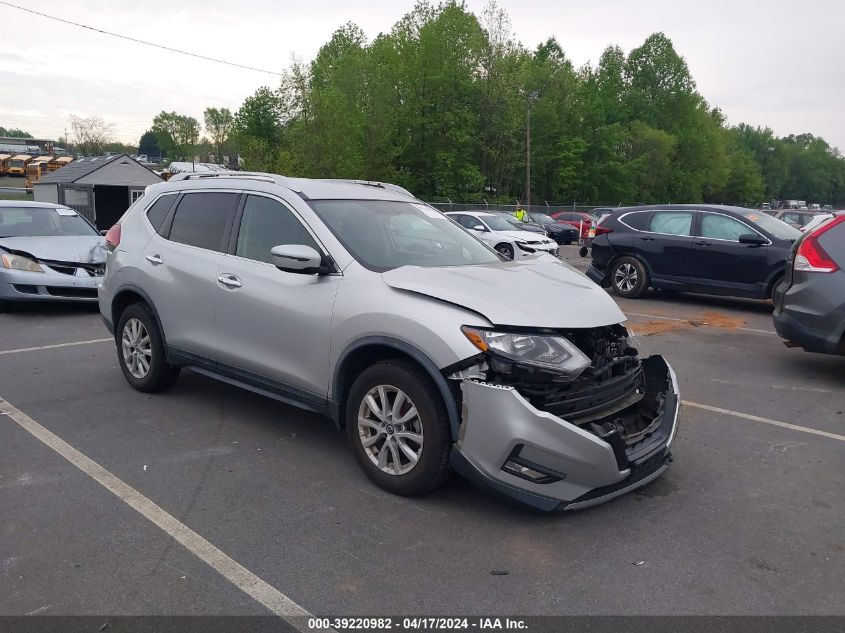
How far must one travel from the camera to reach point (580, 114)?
58781 millimetres

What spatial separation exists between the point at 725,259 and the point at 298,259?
8.77 meters

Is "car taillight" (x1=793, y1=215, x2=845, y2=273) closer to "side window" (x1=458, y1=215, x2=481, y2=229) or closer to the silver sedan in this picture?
the silver sedan

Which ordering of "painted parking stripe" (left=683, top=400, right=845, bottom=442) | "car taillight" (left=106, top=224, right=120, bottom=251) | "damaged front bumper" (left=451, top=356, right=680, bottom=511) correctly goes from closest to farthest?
"damaged front bumper" (left=451, top=356, right=680, bottom=511) < "painted parking stripe" (left=683, top=400, right=845, bottom=442) < "car taillight" (left=106, top=224, right=120, bottom=251)

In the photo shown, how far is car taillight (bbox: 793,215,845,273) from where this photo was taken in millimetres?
6430

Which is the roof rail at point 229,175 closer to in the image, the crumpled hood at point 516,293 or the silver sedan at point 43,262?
the crumpled hood at point 516,293

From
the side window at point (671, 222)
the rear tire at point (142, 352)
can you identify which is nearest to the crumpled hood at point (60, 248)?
the rear tire at point (142, 352)

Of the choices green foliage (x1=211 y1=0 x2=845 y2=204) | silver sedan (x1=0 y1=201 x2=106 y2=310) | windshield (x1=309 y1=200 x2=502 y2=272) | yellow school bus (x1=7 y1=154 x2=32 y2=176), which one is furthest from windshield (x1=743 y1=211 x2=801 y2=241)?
yellow school bus (x1=7 y1=154 x2=32 y2=176)

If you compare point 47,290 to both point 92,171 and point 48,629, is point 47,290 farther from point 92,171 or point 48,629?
point 92,171

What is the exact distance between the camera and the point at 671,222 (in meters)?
11.6

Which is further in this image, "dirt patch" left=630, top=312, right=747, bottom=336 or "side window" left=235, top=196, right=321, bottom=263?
"dirt patch" left=630, top=312, right=747, bottom=336

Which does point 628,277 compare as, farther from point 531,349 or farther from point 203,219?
point 531,349

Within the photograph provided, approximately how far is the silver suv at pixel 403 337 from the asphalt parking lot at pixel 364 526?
0.26 m

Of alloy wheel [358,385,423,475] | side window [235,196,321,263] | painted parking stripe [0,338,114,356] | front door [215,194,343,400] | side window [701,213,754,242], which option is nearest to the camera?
alloy wheel [358,385,423,475]

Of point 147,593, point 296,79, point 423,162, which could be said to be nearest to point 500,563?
point 147,593
